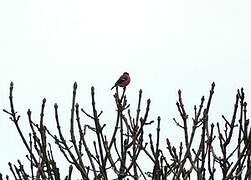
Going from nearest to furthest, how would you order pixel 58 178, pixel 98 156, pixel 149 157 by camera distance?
pixel 58 178 → pixel 98 156 → pixel 149 157

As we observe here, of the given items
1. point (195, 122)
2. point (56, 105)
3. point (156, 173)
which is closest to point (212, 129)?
point (195, 122)

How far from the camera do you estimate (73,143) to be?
4.89m

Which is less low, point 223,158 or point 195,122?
point 195,122

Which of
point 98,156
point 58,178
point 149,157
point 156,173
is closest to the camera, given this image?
point 58,178

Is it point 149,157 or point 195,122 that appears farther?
point 149,157

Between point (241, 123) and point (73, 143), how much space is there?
5.89 feet

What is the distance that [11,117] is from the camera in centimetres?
488

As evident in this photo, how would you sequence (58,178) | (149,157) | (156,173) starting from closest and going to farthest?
(58,178), (156,173), (149,157)

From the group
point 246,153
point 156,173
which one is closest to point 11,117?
point 156,173

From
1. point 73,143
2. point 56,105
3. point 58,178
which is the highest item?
point 56,105

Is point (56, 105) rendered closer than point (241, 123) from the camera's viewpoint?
Yes

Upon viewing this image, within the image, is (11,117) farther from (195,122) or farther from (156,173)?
(195,122)

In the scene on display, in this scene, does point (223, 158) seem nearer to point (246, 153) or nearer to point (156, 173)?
point (246, 153)

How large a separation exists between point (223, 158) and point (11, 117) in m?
2.19
